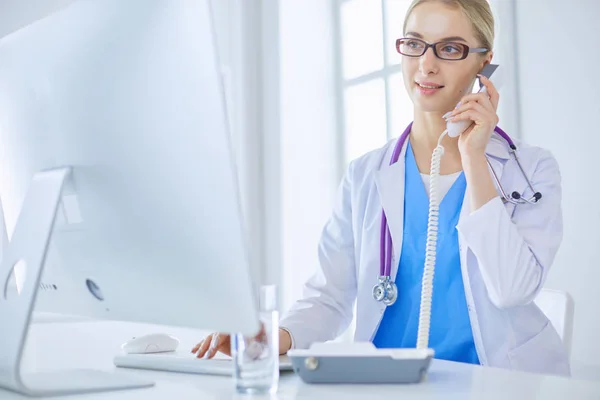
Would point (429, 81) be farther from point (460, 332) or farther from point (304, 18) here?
point (304, 18)

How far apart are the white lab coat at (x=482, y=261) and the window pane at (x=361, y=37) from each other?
161 cm

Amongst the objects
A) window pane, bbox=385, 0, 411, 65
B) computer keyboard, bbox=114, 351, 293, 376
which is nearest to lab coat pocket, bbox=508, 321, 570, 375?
computer keyboard, bbox=114, 351, 293, 376

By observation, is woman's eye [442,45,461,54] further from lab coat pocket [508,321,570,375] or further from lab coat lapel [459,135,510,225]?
lab coat pocket [508,321,570,375]

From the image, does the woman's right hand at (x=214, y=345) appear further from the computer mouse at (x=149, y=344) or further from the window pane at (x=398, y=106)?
the window pane at (x=398, y=106)

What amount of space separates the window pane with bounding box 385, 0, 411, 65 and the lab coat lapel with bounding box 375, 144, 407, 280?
1543 millimetres

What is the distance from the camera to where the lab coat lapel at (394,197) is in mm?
1815

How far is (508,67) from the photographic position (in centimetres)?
263

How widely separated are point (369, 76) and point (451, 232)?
1.91m

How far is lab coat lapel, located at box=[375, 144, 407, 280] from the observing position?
182cm

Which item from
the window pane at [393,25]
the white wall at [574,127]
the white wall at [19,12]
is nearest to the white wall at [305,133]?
the window pane at [393,25]

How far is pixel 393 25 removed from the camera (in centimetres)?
341

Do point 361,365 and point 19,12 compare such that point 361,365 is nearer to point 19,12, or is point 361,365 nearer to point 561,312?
point 561,312

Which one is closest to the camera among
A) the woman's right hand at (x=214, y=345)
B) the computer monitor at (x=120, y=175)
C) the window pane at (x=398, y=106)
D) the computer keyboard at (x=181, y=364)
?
the computer monitor at (x=120, y=175)

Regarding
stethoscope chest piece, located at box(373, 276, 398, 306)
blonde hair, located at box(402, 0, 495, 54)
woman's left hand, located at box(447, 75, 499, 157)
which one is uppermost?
blonde hair, located at box(402, 0, 495, 54)
